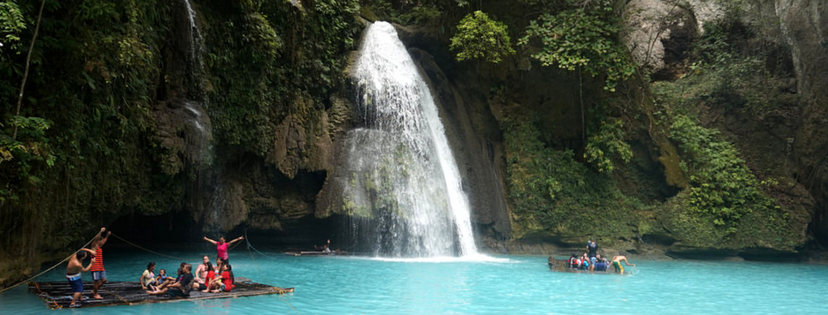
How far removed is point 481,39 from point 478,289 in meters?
11.1

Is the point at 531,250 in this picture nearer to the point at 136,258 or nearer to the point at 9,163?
the point at 136,258

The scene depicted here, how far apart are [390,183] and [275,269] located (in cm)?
A: 501

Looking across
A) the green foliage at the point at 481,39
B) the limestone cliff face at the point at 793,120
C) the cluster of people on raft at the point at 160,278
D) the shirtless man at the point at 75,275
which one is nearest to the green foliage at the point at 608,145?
the green foliage at the point at 481,39

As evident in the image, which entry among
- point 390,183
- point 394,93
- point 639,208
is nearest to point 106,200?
point 390,183

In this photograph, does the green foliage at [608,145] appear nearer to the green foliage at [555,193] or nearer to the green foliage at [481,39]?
the green foliage at [555,193]

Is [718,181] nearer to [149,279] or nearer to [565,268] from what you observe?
[565,268]

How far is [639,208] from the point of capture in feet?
70.9

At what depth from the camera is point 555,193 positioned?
71.6ft

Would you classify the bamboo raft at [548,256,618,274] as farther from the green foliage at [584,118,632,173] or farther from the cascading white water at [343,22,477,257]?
the green foliage at [584,118,632,173]

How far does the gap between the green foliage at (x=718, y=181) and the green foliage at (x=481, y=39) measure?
303 inches

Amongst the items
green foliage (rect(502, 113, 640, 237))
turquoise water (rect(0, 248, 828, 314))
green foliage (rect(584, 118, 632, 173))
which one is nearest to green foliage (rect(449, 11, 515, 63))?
green foliage (rect(502, 113, 640, 237))

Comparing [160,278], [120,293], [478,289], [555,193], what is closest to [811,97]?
[555,193]

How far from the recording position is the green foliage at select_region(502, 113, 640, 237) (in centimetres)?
2150

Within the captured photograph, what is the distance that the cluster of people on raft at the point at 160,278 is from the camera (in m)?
8.53
